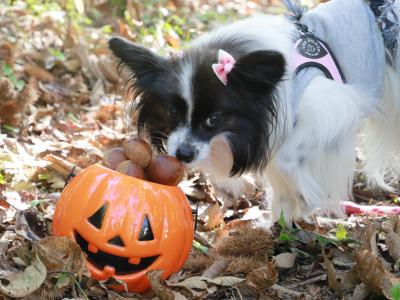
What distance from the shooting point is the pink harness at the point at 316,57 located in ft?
11.2

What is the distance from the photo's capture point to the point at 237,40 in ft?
11.2

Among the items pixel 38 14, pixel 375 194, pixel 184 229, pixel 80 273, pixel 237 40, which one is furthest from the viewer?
pixel 38 14

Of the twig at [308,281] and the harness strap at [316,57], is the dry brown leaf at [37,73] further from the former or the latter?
the twig at [308,281]

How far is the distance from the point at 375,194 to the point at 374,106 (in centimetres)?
99

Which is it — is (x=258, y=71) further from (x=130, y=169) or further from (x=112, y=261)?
(x=112, y=261)

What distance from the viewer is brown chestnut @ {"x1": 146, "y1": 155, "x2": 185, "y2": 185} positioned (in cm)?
287

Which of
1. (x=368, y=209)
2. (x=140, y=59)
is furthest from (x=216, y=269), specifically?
(x=368, y=209)

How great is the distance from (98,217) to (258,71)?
41.3 inches

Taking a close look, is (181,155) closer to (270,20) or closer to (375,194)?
(270,20)

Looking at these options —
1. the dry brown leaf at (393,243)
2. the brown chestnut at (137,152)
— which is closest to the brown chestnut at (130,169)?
the brown chestnut at (137,152)

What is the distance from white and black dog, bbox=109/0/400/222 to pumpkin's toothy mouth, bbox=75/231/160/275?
0.65m

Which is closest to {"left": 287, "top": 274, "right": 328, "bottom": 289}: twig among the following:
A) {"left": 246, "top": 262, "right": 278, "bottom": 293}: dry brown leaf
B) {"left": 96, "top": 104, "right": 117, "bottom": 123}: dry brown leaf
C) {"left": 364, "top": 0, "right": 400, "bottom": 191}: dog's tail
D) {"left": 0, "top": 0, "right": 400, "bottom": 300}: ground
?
{"left": 0, "top": 0, "right": 400, "bottom": 300}: ground

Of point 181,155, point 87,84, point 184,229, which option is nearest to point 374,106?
point 181,155

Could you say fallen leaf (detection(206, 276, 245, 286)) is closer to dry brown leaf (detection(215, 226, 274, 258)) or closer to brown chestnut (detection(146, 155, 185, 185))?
dry brown leaf (detection(215, 226, 274, 258))
